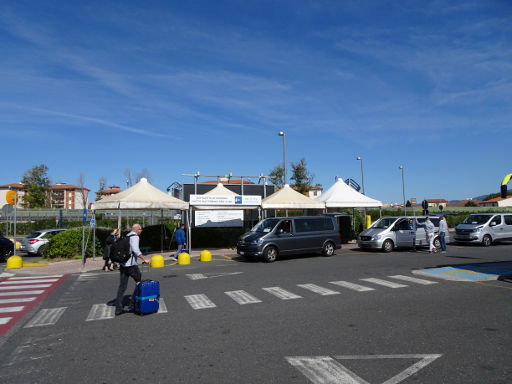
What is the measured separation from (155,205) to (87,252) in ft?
14.9

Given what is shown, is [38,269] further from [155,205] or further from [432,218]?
[432,218]

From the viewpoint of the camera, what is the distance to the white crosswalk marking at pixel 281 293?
8570 mm

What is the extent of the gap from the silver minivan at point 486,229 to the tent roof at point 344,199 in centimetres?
517

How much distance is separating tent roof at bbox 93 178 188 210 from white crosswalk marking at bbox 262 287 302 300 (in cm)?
1032

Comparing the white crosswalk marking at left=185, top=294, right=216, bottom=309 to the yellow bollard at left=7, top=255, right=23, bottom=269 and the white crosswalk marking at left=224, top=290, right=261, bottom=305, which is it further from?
the yellow bollard at left=7, top=255, right=23, bottom=269

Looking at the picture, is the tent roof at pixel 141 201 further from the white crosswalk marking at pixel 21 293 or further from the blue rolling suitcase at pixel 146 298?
the blue rolling suitcase at pixel 146 298

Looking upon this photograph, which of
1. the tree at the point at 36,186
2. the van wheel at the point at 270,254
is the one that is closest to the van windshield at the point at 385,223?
the van wheel at the point at 270,254

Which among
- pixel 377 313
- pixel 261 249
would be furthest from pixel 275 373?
pixel 261 249

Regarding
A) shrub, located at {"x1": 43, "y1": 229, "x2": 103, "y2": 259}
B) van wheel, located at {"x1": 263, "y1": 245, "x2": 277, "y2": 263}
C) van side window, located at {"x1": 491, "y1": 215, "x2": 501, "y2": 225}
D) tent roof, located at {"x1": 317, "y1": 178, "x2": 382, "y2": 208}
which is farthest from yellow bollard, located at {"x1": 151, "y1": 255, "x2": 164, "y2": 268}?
van side window, located at {"x1": 491, "y1": 215, "x2": 501, "y2": 225}

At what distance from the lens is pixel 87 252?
19.2 metres

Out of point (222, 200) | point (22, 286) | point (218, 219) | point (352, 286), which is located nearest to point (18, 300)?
point (22, 286)

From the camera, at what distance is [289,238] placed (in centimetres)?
1633

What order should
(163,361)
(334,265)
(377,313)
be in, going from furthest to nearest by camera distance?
(334,265)
(377,313)
(163,361)

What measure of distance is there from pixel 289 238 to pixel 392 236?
5.69 metres
